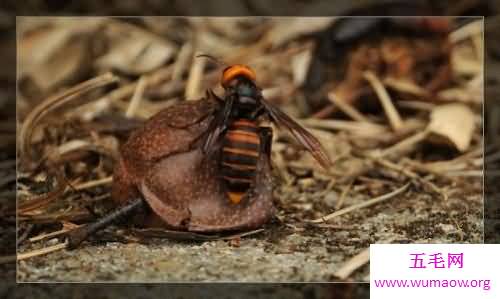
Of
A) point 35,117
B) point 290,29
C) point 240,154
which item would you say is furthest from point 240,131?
point 290,29

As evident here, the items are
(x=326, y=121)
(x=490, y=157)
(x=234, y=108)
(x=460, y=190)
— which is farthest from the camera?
(x=326, y=121)

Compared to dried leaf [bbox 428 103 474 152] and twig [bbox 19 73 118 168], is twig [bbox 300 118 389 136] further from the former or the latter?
twig [bbox 19 73 118 168]

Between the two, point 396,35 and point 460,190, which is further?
point 396,35

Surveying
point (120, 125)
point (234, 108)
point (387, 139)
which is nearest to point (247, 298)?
point (234, 108)

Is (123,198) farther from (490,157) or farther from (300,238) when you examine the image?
(490,157)

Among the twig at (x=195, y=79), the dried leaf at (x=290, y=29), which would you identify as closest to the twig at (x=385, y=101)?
the dried leaf at (x=290, y=29)
